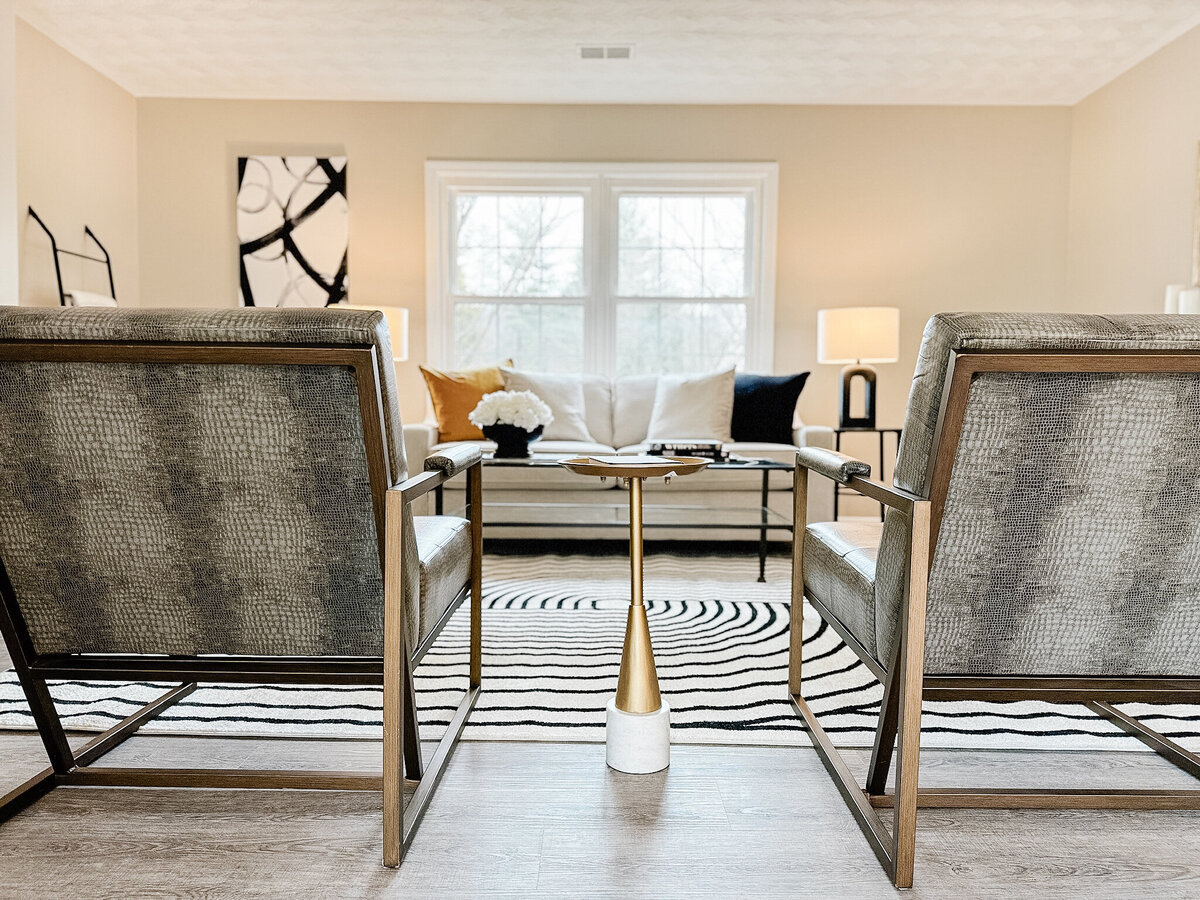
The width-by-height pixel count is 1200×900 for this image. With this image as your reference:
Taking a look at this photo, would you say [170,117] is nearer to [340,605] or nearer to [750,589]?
[750,589]

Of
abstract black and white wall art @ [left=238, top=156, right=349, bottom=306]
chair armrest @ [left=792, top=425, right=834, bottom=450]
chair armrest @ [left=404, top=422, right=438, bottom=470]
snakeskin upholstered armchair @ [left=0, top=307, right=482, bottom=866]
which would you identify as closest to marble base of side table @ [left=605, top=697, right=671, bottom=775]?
snakeskin upholstered armchair @ [left=0, top=307, right=482, bottom=866]

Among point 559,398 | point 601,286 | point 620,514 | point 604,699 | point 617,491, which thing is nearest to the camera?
point 604,699

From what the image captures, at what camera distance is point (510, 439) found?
347 centimetres

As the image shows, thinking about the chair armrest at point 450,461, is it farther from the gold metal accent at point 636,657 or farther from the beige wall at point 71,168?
the beige wall at point 71,168

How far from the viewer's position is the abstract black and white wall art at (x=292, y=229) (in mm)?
5195

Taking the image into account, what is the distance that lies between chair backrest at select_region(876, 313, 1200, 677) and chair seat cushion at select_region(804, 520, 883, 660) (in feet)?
0.26

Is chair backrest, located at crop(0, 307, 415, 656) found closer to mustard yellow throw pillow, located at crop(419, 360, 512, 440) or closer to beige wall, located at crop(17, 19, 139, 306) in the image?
mustard yellow throw pillow, located at crop(419, 360, 512, 440)

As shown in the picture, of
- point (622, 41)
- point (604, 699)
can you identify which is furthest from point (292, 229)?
point (604, 699)

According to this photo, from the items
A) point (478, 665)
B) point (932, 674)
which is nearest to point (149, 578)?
point (478, 665)

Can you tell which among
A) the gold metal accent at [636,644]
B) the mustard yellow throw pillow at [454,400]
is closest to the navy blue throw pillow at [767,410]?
the mustard yellow throw pillow at [454,400]

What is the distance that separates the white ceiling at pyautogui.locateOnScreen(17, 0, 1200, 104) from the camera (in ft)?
12.9

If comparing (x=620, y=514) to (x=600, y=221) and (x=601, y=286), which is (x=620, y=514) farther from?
(x=600, y=221)

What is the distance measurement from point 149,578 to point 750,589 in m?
2.30

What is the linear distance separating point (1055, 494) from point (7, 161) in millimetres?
3937
